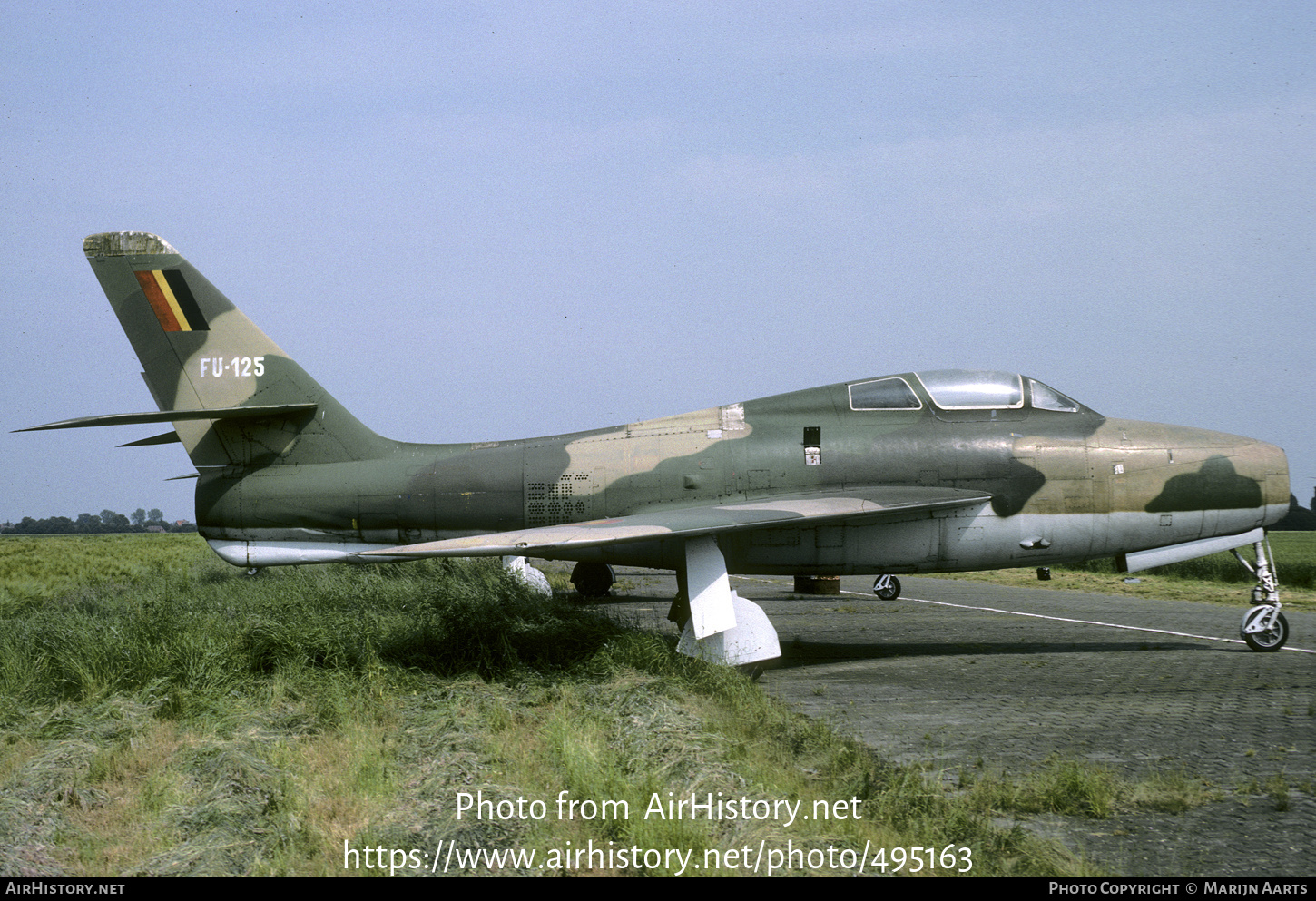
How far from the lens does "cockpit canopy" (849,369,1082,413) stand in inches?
409

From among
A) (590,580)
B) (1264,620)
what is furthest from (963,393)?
(590,580)

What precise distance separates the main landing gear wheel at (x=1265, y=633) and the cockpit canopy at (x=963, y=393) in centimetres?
302

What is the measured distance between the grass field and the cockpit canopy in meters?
3.86

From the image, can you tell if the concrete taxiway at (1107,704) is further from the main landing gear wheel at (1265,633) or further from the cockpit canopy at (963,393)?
the cockpit canopy at (963,393)

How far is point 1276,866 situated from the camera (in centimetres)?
423

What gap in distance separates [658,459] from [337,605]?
4.55 m

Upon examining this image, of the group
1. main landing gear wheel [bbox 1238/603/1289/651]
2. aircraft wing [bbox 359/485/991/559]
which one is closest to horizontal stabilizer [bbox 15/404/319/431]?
aircraft wing [bbox 359/485/991/559]

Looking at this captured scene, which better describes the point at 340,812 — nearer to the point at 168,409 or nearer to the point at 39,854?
the point at 39,854

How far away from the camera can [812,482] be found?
33.1 feet

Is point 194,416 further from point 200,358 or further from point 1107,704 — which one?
point 1107,704

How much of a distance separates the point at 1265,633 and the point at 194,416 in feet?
39.6

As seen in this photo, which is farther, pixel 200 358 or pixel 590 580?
pixel 590 580

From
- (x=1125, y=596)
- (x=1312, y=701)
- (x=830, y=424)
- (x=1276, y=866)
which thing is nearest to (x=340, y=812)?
(x=1276, y=866)
